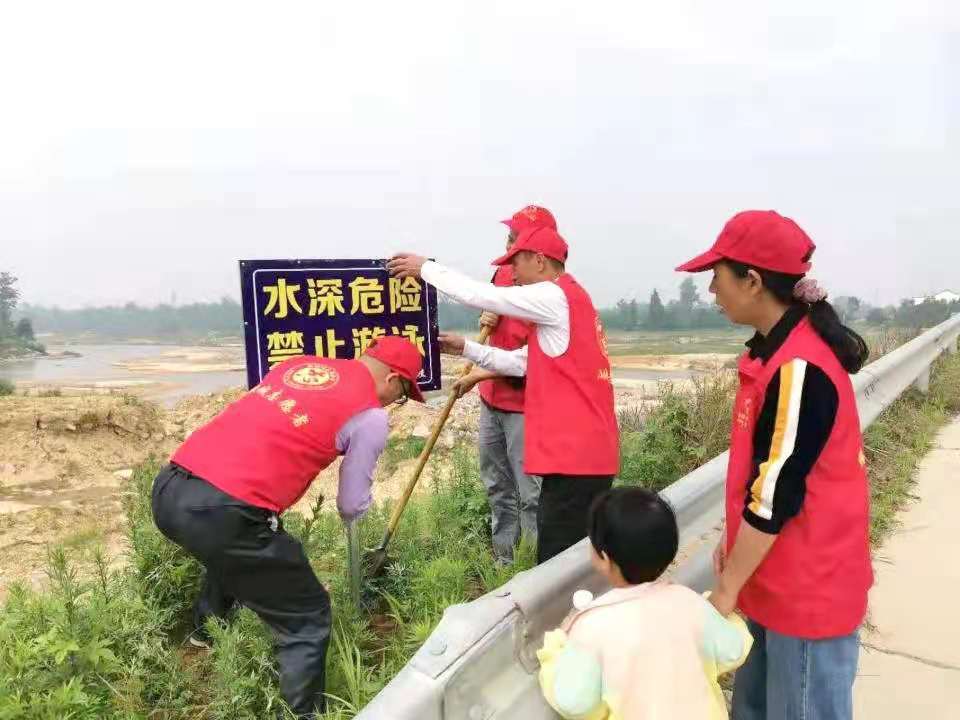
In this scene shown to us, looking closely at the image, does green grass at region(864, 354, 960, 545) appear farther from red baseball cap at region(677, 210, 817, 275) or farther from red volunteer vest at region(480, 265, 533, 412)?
red baseball cap at region(677, 210, 817, 275)

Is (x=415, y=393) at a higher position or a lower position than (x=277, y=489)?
higher

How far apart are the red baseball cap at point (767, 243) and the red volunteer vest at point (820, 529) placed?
173 mm

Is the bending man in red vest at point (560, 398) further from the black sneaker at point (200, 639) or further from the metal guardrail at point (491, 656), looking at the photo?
the black sneaker at point (200, 639)

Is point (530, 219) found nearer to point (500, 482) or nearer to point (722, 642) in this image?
point (500, 482)

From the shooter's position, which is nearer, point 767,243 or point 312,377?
point 767,243

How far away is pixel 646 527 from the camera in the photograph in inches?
65.4

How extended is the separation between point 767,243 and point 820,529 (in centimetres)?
77

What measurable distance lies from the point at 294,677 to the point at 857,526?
191 centimetres

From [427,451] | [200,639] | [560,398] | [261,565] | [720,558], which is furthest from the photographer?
[427,451]

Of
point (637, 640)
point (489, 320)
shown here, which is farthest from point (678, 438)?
point (637, 640)

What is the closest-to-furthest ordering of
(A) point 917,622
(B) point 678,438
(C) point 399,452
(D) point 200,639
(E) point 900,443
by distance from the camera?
1. (D) point 200,639
2. (A) point 917,622
3. (B) point 678,438
4. (E) point 900,443
5. (C) point 399,452

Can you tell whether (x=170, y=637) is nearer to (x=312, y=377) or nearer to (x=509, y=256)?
(x=312, y=377)

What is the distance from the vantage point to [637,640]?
1.54m

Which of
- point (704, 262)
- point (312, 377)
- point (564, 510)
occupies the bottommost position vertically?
point (564, 510)
